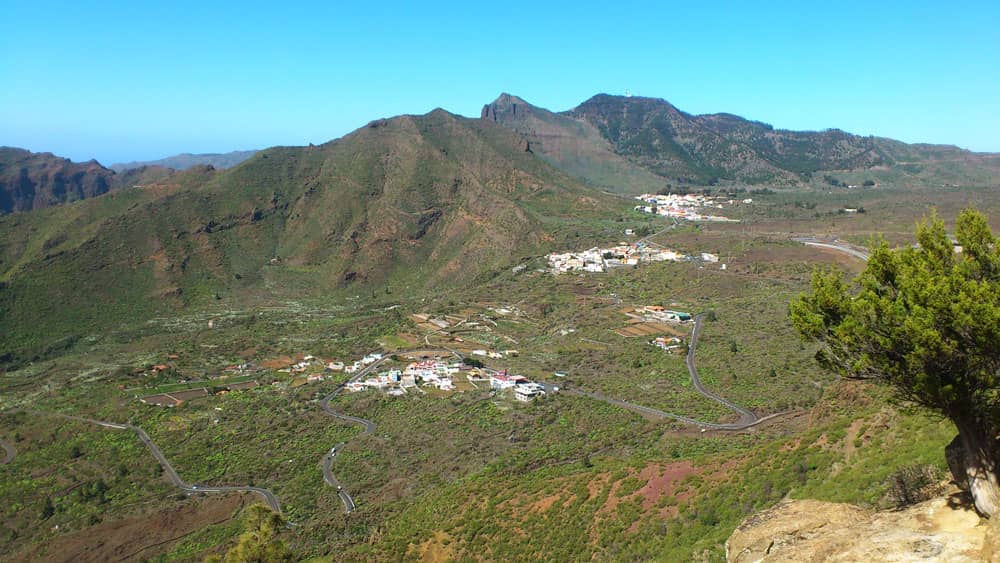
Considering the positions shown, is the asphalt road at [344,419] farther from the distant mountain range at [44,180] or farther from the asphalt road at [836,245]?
the distant mountain range at [44,180]

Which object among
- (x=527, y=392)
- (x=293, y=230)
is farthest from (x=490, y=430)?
(x=293, y=230)

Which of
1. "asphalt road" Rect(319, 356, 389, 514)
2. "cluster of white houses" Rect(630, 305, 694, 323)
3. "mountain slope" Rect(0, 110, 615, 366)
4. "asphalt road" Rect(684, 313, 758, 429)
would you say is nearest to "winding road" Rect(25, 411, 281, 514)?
"asphalt road" Rect(319, 356, 389, 514)

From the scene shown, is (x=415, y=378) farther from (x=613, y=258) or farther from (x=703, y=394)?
(x=613, y=258)

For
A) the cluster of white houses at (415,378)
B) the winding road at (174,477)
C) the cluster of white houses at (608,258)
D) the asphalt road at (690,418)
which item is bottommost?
the winding road at (174,477)

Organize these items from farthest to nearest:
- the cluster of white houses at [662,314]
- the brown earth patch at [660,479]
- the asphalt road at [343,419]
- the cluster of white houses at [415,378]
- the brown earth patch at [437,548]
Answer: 1. the cluster of white houses at [662,314]
2. the cluster of white houses at [415,378]
3. the asphalt road at [343,419]
4. the brown earth patch at [437,548]
5. the brown earth patch at [660,479]

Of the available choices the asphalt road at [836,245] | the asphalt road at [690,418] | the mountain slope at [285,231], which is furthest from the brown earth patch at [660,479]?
the mountain slope at [285,231]

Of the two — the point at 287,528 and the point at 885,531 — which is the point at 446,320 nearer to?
the point at 287,528
